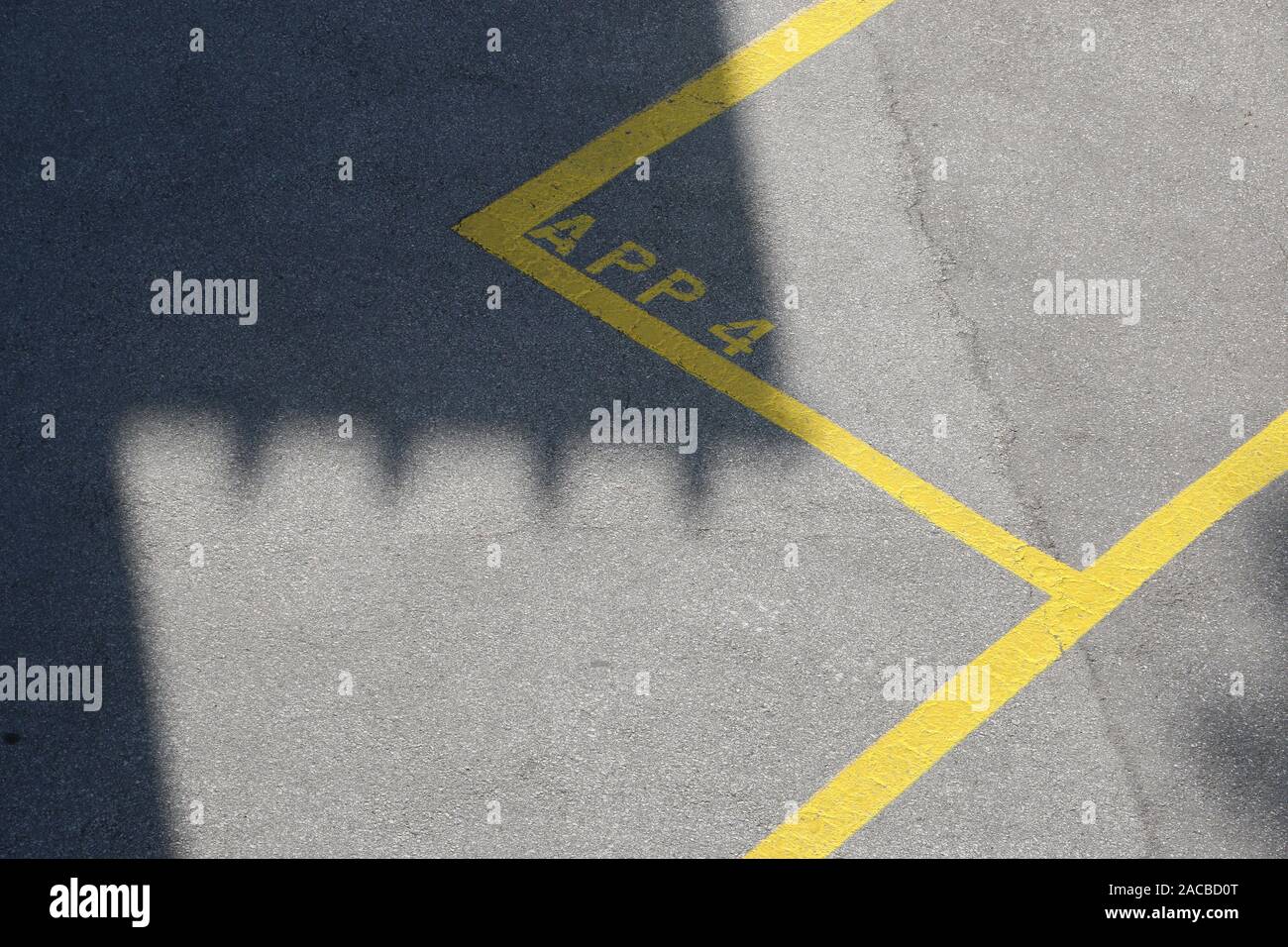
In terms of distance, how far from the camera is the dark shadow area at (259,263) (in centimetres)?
523

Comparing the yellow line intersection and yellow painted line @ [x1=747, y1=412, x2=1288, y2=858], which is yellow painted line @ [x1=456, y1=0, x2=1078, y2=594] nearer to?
the yellow line intersection

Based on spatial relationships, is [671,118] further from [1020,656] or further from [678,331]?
[1020,656]

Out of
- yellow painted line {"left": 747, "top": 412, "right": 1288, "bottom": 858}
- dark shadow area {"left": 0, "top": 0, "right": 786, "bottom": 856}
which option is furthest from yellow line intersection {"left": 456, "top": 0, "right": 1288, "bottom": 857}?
dark shadow area {"left": 0, "top": 0, "right": 786, "bottom": 856}

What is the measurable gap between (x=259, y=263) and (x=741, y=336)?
216 cm

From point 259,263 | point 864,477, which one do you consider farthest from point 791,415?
point 259,263

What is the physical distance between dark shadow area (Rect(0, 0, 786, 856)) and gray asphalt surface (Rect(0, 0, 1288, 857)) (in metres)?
0.02

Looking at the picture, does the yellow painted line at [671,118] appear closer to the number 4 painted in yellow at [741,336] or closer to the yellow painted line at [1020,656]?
the number 4 painted in yellow at [741,336]

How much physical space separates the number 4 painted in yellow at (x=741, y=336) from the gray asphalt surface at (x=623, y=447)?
60 mm

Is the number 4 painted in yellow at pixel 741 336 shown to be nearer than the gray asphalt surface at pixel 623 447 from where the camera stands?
No

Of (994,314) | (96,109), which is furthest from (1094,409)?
(96,109)

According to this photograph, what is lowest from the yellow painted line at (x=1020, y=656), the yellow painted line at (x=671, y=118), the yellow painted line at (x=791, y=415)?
the yellow painted line at (x=1020, y=656)

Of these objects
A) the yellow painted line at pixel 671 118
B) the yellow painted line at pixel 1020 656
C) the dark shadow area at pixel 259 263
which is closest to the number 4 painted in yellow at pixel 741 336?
the dark shadow area at pixel 259 263

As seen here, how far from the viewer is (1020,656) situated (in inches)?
207

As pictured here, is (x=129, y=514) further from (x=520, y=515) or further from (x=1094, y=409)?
(x=1094, y=409)
